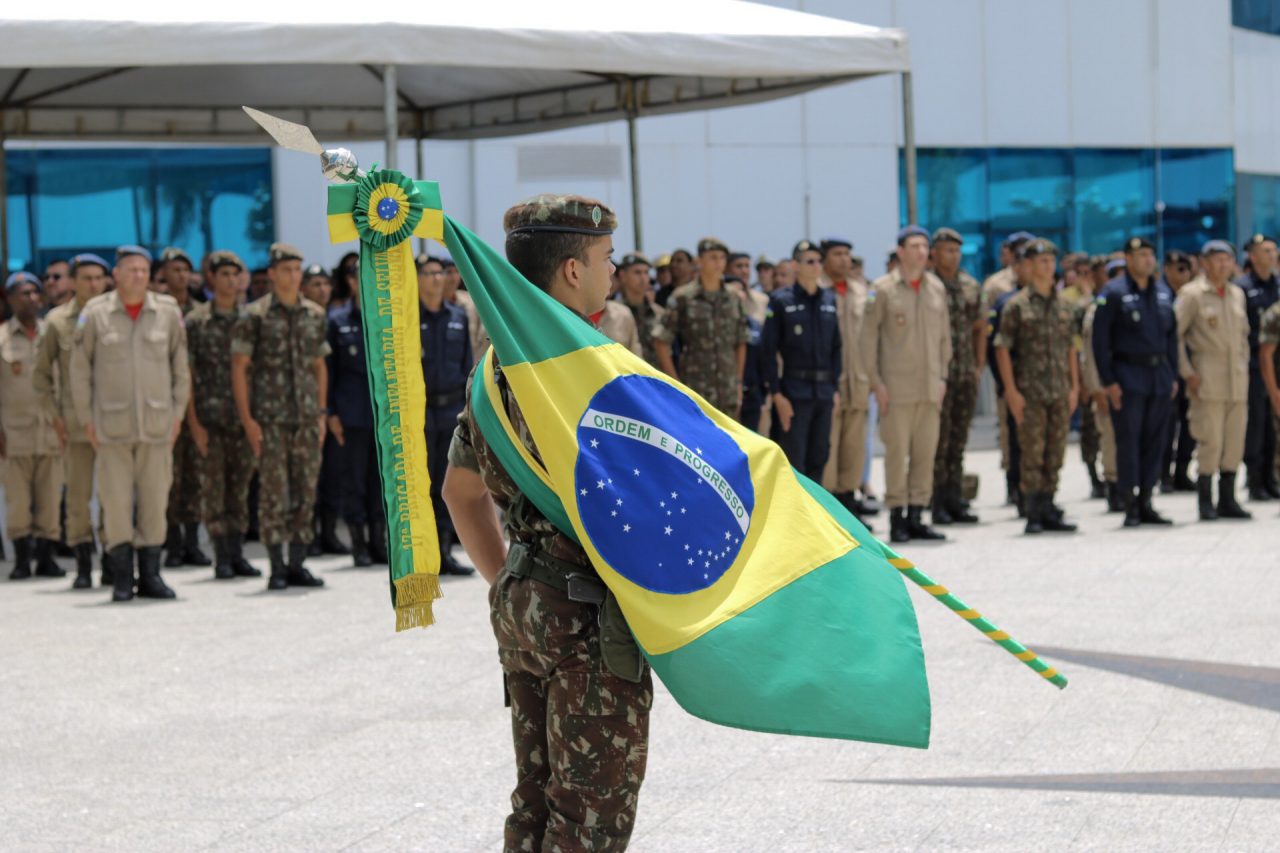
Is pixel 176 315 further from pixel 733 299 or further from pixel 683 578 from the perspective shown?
pixel 683 578

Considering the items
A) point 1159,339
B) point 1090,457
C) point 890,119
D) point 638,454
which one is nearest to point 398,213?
point 638,454

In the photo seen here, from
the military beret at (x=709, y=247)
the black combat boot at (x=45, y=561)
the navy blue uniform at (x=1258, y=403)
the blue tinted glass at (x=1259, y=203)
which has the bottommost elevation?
the black combat boot at (x=45, y=561)

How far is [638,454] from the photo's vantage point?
3.39 metres

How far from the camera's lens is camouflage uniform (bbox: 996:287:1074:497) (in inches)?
495

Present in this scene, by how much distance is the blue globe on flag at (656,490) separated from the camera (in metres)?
3.34

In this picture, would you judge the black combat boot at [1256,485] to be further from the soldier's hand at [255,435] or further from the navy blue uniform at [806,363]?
the soldier's hand at [255,435]

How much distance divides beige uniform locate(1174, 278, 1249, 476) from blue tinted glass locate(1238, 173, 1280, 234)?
1699 cm

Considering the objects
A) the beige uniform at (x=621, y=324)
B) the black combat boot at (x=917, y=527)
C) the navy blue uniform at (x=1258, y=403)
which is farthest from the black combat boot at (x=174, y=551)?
the navy blue uniform at (x=1258, y=403)

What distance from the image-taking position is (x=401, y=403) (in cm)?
358

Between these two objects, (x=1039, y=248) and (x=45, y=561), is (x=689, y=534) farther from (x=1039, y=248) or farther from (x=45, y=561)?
(x=1039, y=248)

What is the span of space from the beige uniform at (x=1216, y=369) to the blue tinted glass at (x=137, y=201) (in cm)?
1260

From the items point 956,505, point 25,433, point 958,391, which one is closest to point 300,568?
point 25,433

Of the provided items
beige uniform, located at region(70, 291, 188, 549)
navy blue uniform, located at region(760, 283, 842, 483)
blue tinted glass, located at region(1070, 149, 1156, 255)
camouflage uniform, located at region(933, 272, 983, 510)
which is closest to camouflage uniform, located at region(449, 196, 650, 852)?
beige uniform, located at region(70, 291, 188, 549)

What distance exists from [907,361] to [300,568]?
4301 mm
